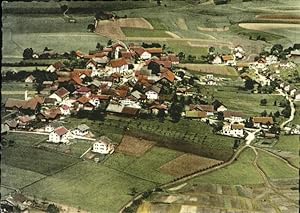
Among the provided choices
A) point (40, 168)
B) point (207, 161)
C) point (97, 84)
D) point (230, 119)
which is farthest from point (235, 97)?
point (40, 168)

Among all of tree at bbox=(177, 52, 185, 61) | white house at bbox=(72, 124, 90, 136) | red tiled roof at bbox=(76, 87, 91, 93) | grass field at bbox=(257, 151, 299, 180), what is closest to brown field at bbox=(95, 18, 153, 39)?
tree at bbox=(177, 52, 185, 61)

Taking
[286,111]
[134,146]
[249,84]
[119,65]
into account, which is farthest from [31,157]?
[286,111]

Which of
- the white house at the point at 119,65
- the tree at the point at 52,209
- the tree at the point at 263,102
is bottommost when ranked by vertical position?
the tree at the point at 52,209

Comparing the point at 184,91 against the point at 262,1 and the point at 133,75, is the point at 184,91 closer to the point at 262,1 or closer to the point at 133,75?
the point at 133,75

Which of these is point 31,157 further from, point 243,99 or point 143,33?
point 243,99

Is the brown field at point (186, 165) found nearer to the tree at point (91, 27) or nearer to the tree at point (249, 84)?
the tree at point (249, 84)

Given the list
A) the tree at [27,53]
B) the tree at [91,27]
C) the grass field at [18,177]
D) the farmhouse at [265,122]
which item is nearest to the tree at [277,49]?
the farmhouse at [265,122]
